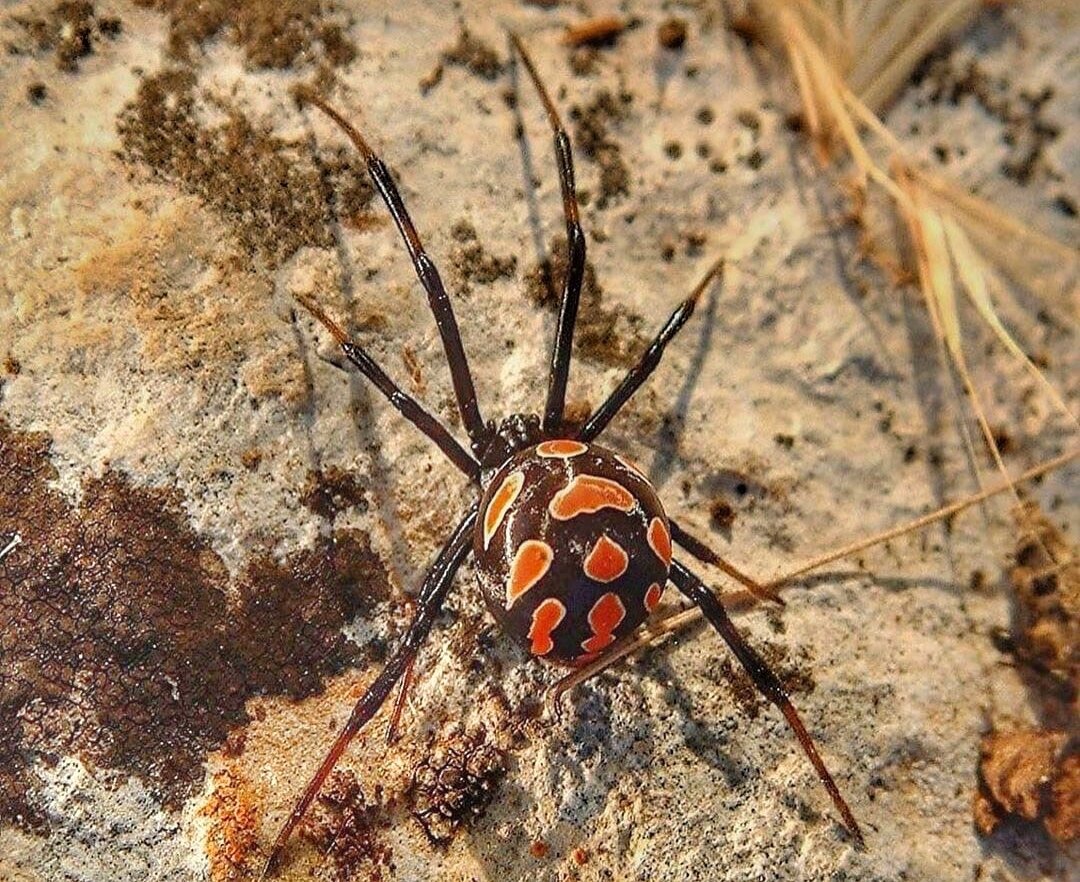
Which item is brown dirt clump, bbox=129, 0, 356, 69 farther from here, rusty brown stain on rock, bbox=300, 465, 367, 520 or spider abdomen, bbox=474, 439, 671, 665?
spider abdomen, bbox=474, 439, 671, 665

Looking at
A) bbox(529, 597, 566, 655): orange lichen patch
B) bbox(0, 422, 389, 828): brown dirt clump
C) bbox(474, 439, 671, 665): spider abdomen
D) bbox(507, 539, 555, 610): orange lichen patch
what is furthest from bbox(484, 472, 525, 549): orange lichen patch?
bbox(0, 422, 389, 828): brown dirt clump

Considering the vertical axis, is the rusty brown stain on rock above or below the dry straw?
below

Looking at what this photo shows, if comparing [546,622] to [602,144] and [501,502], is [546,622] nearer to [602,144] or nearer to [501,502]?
[501,502]

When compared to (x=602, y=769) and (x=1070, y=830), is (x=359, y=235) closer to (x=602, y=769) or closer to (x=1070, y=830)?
(x=602, y=769)

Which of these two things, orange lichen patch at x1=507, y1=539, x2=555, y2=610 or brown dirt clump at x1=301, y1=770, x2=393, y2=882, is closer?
orange lichen patch at x1=507, y1=539, x2=555, y2=610

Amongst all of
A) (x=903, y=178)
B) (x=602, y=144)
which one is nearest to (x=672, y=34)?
(x=602, y=144)

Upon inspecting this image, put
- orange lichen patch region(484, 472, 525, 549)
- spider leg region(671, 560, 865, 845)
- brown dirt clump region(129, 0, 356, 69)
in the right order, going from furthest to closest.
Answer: brown dirt clump region(129, 0, 356, 69)
spider leg region(671, 560, 865, 845)
orange lichen patch region(484, 472, 525, 549)

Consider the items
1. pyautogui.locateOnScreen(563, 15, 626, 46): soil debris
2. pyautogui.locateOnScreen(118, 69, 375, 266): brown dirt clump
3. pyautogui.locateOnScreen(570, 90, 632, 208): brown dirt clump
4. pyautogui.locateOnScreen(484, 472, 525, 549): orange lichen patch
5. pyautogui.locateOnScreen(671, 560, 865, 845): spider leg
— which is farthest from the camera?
pyautogui.locateOnScreen(563, 15, 626, 46): soil debris
